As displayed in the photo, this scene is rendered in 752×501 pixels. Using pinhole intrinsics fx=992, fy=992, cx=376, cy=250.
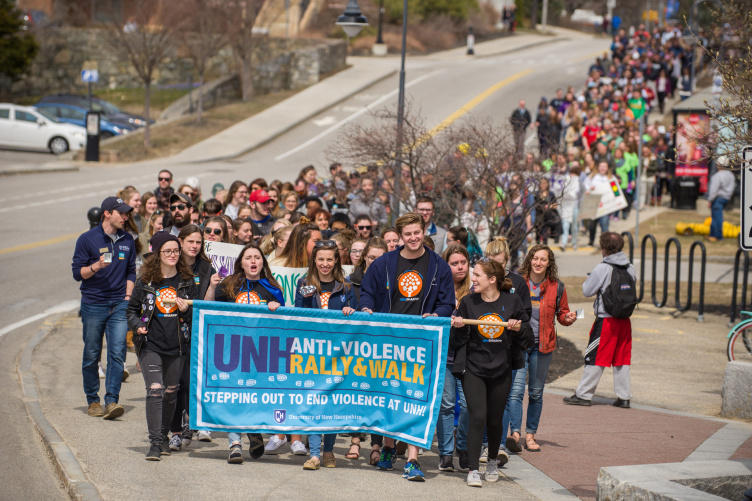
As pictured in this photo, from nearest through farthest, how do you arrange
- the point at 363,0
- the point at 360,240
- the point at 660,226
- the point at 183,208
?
Result: 1. the point at 360,240
2. the point at 183,208
3. the point at 660,226
4. the point at 363,0

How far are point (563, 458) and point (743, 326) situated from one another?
414cm

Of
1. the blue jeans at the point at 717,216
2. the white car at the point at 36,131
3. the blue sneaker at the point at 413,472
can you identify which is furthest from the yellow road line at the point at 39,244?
the white car at the point at 36,131

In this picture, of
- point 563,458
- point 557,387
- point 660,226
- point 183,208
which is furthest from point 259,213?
Answer: point 660,226

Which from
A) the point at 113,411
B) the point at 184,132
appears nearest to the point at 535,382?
the point at 113,411

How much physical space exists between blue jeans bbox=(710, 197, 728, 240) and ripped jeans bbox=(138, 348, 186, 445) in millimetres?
15803

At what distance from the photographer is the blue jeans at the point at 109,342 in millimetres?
9398

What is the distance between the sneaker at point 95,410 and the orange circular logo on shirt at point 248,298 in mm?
2219

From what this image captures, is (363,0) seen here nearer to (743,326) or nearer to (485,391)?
(743,326)

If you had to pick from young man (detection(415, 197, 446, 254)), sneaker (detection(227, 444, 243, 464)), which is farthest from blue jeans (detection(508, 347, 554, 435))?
young man (detection(415, 197, 446, 254))

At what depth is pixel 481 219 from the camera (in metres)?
14.0

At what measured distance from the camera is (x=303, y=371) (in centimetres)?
811

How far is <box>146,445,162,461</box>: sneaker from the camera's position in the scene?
7887 millimetres

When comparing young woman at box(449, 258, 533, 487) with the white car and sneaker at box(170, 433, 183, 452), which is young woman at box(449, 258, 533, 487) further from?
the white car

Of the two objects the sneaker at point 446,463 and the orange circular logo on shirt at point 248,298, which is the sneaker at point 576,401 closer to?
the sneaker at point 446,463
